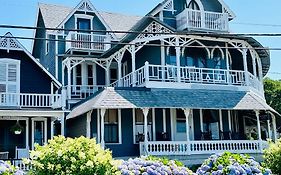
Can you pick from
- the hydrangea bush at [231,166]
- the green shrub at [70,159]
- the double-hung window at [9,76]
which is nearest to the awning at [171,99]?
the double-hung window at [9,76]

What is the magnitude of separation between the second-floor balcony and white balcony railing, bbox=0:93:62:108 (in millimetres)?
4482

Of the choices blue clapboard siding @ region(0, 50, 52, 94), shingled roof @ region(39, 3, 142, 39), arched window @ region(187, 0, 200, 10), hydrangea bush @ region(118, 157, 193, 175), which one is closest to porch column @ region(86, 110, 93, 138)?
blue clapboard siding @ region(0, 50, 52, 94)

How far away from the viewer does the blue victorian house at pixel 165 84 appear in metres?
21.4

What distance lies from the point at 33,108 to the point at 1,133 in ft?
8.35

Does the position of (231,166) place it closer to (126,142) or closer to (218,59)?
(126,142)

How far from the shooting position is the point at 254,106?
22625 mm

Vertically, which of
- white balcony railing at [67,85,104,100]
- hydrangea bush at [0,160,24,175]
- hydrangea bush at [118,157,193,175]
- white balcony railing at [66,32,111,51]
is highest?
white balcony railing at [66,32,111,51]

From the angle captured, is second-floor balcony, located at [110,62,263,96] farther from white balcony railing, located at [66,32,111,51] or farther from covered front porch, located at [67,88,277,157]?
white balcony railing, located at [66,32,111,51]

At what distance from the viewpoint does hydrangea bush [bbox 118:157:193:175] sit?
8.71m

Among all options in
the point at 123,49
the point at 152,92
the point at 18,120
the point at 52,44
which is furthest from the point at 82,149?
the point at 52,44

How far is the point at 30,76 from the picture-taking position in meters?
23.7

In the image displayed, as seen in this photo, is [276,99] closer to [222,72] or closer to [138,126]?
[222,72]

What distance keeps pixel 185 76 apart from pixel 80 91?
7.62 meters

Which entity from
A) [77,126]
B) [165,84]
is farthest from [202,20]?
[77,126]
